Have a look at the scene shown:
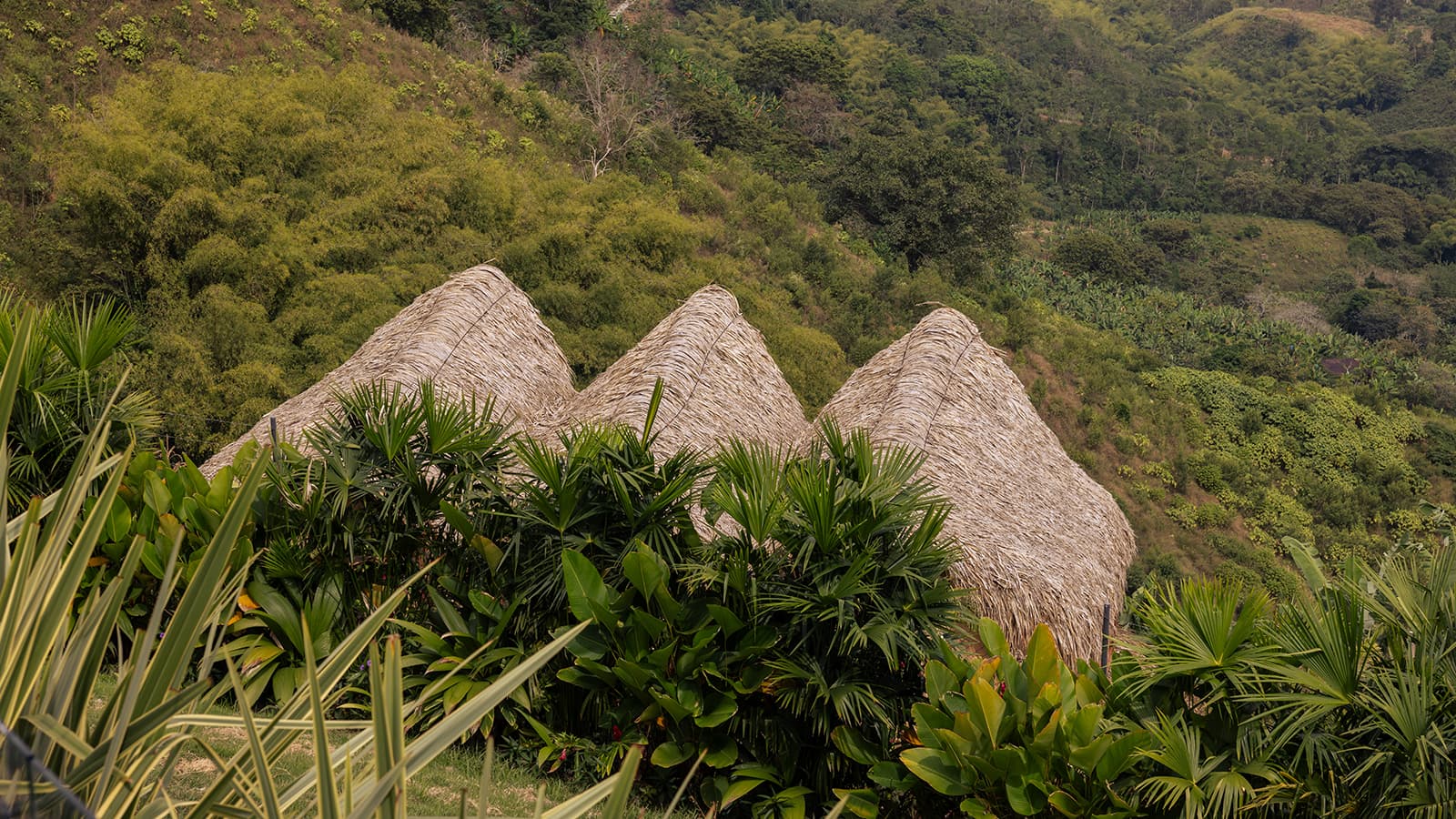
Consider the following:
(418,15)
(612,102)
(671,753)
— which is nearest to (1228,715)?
A: (671,753)

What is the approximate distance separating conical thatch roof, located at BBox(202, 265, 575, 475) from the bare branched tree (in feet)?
43.8

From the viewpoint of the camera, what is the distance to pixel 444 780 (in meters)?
4.89

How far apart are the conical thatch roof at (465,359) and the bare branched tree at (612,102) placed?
43.8 feet

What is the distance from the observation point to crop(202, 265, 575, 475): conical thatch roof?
26.4ft

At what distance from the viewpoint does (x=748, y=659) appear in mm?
5051

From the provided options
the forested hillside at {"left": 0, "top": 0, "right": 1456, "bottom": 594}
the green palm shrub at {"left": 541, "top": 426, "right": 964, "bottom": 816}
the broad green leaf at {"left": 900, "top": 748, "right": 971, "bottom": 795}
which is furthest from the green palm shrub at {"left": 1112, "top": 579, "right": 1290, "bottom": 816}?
the forested hillside at {"left": 0, "top": 0, "right": 1456, "bottom": 594}

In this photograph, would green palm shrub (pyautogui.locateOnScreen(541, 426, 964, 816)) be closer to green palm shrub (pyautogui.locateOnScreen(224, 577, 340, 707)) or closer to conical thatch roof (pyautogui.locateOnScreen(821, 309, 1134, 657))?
conical thatch roof (pyautogui.locateOnScreen(821, 309, 1134, 657))

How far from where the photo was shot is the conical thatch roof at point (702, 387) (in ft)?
25.1

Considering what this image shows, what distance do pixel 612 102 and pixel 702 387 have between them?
760 inches

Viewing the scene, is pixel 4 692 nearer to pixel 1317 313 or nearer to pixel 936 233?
pixel 936 233

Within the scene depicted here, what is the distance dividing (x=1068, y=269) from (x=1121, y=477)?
18705mm

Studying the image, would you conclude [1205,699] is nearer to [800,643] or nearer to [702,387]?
[800,643]

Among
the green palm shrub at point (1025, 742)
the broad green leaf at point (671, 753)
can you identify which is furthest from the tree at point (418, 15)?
the green palm shrub at point (1025, 742)

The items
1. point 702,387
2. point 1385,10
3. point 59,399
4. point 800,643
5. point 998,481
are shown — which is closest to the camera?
point 800,643
